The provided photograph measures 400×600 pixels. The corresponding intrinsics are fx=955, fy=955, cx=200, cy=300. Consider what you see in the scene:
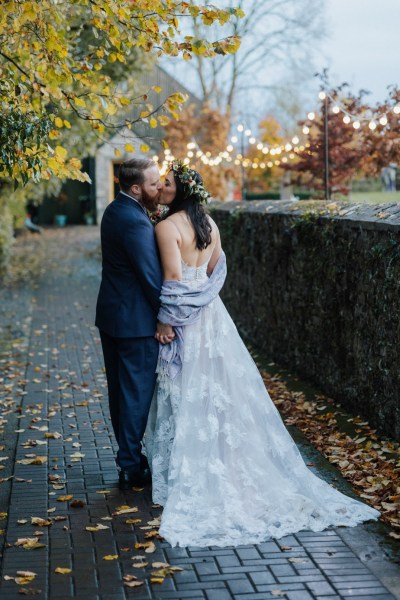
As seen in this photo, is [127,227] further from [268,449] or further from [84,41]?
[84,41]

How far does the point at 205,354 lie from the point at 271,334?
579cm

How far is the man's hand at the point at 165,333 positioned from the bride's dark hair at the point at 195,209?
1.95 ft

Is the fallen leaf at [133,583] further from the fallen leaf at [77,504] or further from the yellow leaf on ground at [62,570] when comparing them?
the fallen leaf at [77,504]

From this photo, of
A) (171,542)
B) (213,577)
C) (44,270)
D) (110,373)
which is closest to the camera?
(213,577)

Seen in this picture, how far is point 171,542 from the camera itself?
561 centimetres

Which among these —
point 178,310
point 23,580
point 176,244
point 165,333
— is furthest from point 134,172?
point 23,580

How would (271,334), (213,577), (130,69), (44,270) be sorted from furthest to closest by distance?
(44,270)
(130,69)
(271,334)
(213,577)

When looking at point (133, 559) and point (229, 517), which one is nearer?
point (133, 559)

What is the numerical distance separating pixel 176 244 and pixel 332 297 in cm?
336

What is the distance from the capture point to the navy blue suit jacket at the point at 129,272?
6539 mm

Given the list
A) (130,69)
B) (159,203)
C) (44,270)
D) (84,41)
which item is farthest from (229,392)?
(44,270)

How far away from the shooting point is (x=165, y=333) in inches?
260

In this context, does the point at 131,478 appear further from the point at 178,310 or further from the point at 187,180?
the point at 187,180

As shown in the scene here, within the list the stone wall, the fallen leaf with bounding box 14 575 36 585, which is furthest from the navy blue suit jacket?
the stone wall
